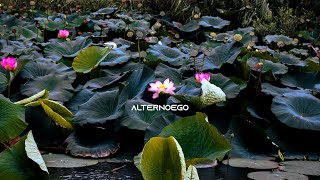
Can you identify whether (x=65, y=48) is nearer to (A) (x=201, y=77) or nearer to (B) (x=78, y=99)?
(B) (x=78, y=99)

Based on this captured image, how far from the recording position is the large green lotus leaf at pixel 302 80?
2.96 meters

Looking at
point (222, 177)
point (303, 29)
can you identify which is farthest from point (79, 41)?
point (303, 29)

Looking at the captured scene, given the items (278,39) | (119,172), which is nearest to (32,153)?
(119,172)

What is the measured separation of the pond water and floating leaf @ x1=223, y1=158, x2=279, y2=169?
0.04 m

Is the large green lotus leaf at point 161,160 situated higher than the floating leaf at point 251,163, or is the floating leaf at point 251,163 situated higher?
the large green lotus leaf at point 161,160

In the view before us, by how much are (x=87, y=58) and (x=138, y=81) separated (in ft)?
1.39

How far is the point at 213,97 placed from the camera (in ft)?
7.54

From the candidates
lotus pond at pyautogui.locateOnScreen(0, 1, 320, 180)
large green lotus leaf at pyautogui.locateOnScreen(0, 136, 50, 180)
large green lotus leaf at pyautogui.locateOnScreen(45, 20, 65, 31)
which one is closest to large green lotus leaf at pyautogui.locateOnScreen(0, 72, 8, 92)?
lotus pond at pyautogui.locateOnScreen(0, 1, 320, 180)

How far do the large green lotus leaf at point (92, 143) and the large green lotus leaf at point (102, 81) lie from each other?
390 mm

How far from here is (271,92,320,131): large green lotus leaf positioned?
238 cm

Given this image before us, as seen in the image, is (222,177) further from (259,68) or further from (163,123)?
(259,68)

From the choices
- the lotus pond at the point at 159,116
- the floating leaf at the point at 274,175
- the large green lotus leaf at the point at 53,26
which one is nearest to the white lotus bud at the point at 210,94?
the lotus pond at the point at 159,116

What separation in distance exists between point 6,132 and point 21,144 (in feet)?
1.17

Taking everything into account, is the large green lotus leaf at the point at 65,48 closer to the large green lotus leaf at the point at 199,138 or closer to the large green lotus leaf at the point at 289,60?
the large green lotus leaf at the point at 289,60
